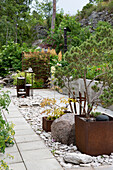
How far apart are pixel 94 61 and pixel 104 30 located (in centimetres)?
42

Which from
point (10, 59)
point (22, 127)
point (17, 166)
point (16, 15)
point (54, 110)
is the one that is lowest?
point (17, 166)

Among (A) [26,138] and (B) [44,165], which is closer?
(B) [44,165]

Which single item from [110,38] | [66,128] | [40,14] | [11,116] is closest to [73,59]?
[110,38]

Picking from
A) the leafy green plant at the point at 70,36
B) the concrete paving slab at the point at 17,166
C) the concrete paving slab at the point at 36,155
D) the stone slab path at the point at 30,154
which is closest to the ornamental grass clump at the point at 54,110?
the stone slab path at the point at 30,154

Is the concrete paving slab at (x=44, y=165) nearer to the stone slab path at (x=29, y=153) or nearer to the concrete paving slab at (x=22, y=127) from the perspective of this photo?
the stone slab path at (x=29, y=153)

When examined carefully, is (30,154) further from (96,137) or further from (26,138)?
(96,137)

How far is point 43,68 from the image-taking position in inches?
437

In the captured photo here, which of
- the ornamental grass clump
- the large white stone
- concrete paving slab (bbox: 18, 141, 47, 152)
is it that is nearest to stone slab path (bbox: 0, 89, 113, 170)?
concrete paving slab (bbox: 18, 141, 47, 152)

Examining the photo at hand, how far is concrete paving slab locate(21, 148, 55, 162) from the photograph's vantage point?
248 centimetres

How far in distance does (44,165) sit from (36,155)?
0.96ft

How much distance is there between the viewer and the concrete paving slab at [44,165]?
2.23 m

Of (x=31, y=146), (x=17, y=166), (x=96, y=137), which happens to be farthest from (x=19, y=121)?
(x=96, y=137)

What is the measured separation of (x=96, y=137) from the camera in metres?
2.51

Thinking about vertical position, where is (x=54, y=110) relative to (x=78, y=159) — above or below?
above
